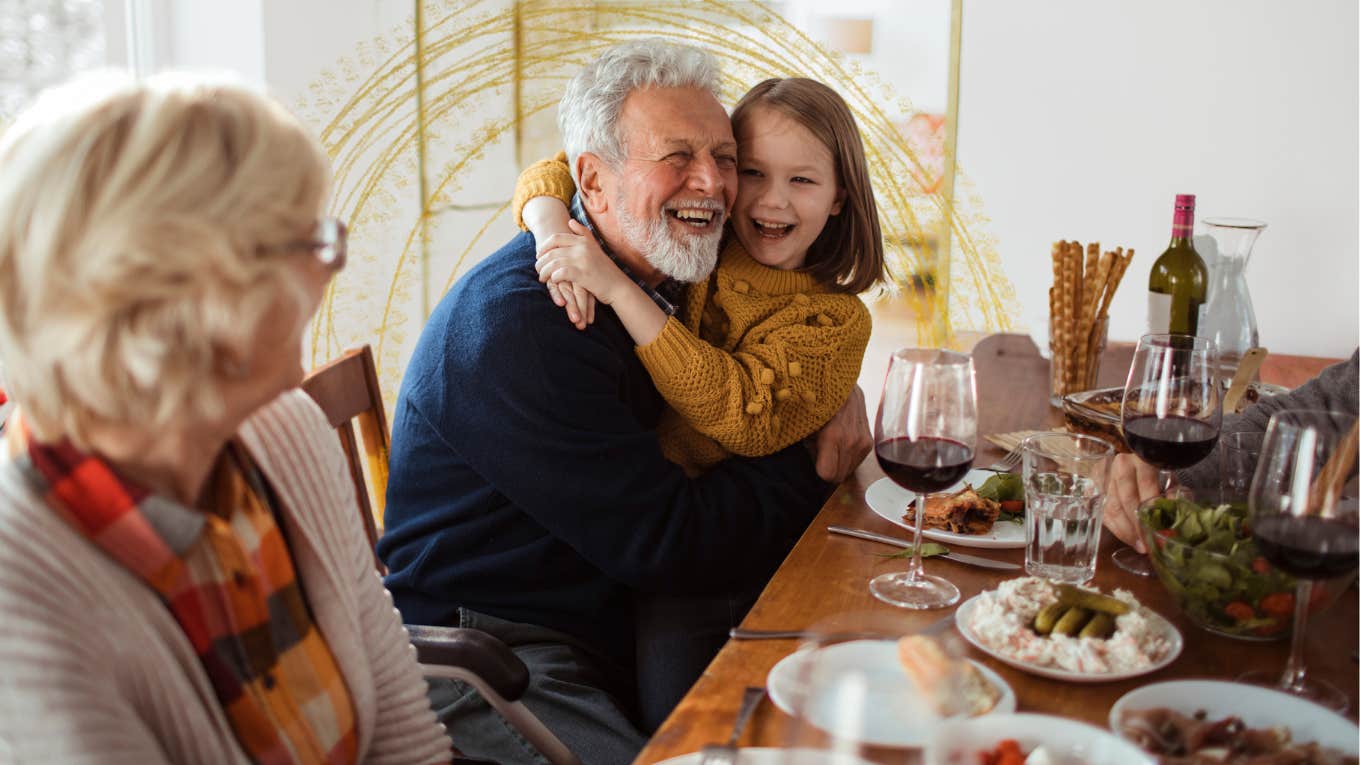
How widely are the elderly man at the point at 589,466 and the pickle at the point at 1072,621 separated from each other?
64cm

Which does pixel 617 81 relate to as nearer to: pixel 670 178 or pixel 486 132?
pixel 670 178

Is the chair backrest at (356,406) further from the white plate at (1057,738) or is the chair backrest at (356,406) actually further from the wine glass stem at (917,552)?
the white plate at (1057,738)

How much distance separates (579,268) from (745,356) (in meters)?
0.32

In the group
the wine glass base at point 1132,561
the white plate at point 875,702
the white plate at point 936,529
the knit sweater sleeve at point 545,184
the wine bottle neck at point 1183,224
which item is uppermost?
the knit sweater sleeve at point 545,184

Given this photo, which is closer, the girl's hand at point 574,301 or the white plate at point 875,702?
the white plate at point 875,702

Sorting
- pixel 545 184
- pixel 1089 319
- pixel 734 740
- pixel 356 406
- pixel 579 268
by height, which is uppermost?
pixel 545 184

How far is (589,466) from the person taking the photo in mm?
1592

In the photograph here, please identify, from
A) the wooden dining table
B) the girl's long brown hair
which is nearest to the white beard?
the girl's long brown hair

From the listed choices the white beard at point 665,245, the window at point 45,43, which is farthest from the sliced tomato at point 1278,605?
the window at point 45,43

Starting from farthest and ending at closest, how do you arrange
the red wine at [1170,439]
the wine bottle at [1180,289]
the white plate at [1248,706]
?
the wine bottle at [1180,289]
the red wine at [1170,439]
the white plate at [1248,706]

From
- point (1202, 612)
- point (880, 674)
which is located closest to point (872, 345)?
point (1202, 612)

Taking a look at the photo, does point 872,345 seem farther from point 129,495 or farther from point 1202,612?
point 129,495

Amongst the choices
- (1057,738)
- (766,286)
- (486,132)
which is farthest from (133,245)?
(486,132)

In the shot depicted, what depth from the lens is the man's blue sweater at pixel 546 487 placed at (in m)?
1.60
